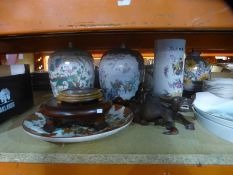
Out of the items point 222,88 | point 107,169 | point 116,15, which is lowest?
point 107,169

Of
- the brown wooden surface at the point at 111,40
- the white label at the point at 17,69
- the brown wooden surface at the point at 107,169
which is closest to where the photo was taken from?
the brown wooden surface at the point at 107,169

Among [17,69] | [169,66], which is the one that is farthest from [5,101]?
[169,66]

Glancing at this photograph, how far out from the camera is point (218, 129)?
412 millimetres

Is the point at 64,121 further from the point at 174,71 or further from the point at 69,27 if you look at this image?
the point at 174,71

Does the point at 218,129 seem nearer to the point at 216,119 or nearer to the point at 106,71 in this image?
the point at 216,119

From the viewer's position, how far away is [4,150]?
15.1 inches

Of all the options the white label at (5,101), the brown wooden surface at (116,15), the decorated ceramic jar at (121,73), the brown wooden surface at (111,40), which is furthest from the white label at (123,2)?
the brown wooden surface at (111,40)

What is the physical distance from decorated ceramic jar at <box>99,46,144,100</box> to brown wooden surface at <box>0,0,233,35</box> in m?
0.18

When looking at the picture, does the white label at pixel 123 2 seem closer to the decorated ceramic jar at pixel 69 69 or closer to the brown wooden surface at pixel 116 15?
the brown wooden surface at pixel 116 15

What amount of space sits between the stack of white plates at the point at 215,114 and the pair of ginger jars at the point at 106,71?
174 mm

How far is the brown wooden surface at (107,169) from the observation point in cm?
37

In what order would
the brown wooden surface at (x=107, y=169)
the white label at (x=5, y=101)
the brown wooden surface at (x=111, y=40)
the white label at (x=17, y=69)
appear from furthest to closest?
the brown wooden surface at (x=111, y=40) → the white label at (x=17, y=69) → the white label at (x=5, y=101) → the brown wooden surface at (x=107, y=169)

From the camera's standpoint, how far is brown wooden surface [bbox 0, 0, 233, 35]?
0.40 meters

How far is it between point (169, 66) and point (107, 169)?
0.33 m
